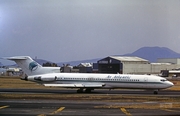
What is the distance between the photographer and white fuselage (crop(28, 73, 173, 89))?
49.0 m

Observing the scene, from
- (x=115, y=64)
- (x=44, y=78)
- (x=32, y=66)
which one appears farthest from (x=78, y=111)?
(x=115, y=64)

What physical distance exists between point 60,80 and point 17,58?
25.4ft

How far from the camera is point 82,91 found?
4972 cm

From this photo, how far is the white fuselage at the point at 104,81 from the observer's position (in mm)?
49031

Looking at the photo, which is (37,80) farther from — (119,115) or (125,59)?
(125,59)

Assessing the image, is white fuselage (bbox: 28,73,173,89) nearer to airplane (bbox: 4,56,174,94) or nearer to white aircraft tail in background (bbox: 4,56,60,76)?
airplane (bbox: 4,56,174,94)

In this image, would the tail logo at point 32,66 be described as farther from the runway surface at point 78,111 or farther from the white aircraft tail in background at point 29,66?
the runway surface at point 78,111

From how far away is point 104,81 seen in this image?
49.2 meters

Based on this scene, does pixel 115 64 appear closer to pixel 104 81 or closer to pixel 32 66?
pixel 32 66

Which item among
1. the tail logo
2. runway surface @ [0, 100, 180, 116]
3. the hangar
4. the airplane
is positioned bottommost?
runway surface @ [0, 100, 180, 116]

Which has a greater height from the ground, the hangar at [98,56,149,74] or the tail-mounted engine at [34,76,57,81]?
the hangar at [98,56,149,74]

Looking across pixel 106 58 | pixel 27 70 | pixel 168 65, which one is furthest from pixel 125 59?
pixel 27 70

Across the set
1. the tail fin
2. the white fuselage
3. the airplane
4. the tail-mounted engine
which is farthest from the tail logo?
the white fuselage

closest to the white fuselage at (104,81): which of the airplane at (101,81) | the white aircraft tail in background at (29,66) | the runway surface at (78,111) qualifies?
the airplane at (101,81)
